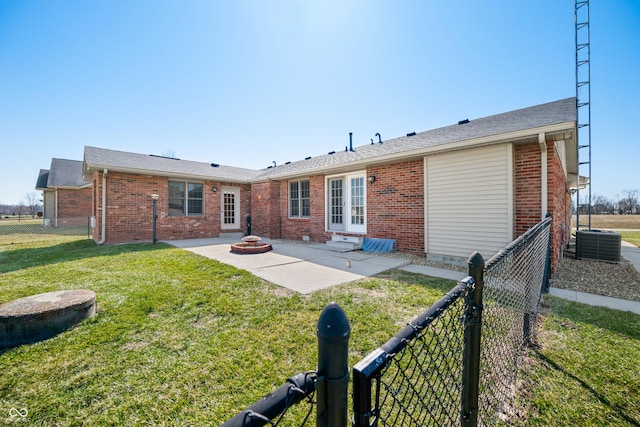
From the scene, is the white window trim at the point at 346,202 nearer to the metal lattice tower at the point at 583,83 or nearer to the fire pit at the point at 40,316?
the fire pit at the point at 40,316

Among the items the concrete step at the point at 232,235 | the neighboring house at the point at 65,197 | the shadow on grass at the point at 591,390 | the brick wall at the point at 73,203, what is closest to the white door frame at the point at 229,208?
the concrete step at the point at 232,235

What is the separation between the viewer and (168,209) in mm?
11609

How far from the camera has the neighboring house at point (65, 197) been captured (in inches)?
733

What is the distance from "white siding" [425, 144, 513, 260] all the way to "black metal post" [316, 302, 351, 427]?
6798 millimetres

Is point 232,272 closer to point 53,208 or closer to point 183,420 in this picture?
point 183,420

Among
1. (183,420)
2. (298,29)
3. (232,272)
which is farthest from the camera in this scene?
(298,29)

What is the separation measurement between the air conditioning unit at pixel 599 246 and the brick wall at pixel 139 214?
14457 millimetres

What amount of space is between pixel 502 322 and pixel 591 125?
1213cm

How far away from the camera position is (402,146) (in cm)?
853

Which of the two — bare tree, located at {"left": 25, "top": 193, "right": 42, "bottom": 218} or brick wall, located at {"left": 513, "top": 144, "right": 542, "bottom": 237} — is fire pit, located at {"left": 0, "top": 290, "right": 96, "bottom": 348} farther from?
bare tree, located at {"left": 25, "top": 193, "right": 42, "bottom": 218}

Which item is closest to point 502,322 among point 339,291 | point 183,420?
point 339,291

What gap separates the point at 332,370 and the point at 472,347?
115cm

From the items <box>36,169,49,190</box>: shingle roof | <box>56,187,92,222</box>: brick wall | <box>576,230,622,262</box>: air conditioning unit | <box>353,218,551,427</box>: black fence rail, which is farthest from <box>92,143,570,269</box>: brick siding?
<box>36,169,49,190</box>: shingle roof

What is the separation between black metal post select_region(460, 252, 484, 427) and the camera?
1414mm
